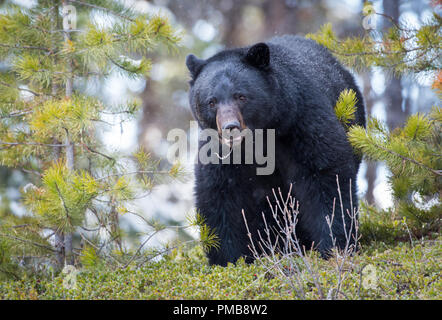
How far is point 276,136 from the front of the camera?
502cm

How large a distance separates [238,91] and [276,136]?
0.60 m

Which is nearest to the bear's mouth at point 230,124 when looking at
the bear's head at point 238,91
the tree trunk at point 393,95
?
the bear's head at point 238,91

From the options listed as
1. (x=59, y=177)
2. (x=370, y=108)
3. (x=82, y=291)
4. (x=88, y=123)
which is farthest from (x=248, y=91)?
(x=370, y=108)

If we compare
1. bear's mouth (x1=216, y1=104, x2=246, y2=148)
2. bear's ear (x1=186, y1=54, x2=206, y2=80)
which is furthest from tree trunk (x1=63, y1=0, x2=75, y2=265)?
bear's mouth (x1=216, y1=104, x2=246, y2=148)

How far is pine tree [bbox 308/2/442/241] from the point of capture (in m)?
4.38

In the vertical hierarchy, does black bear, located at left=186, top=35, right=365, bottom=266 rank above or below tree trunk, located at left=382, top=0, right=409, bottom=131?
below

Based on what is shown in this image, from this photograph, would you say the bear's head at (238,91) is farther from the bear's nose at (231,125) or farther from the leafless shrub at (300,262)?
the leafless shrub at (300,262)

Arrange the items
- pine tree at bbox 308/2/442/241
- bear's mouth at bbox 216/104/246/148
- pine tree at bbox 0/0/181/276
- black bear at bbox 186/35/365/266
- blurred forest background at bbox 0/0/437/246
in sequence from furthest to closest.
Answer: blurred forest background at bbox 0/0/437/246 < black bear at bbox 186/35/365/266 < pine tree at bbox 0/0/181/276 < bear's mouth at bbox 216/104/246/148 < pine tree at bbox 308/2/442/241

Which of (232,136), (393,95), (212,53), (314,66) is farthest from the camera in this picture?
(212,53)

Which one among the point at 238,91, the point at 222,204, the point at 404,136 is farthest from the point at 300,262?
the point at 238,91

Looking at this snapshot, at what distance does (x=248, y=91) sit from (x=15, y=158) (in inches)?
102

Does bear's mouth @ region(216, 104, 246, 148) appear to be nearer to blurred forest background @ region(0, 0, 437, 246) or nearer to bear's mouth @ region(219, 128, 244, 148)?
bear's mouth @ region(219, 128, 244, 148)

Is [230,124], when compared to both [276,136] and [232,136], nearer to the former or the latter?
[232,136]

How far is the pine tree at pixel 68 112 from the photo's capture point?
4.62m
